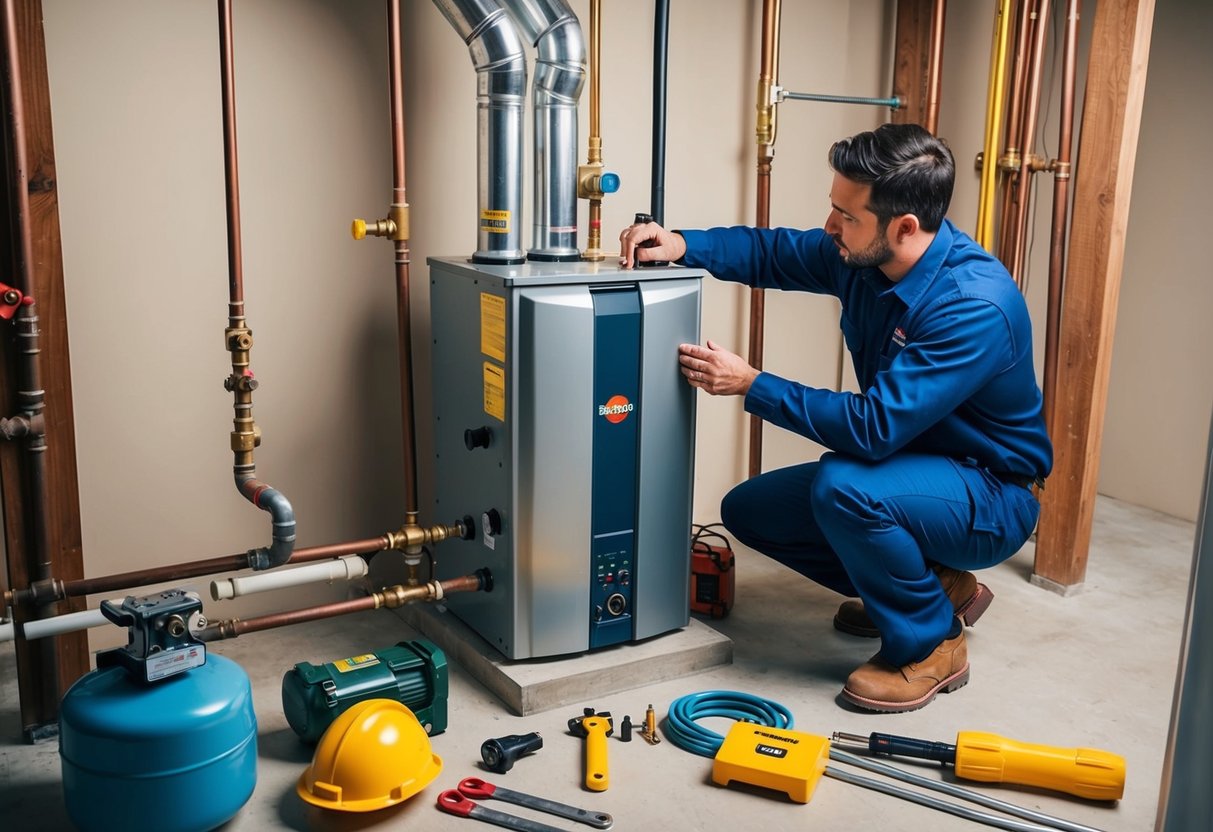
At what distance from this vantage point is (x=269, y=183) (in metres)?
2.26

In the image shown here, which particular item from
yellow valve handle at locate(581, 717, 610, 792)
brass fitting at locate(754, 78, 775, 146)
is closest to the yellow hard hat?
yellow valve handle at locate(581, 717, 610, 792)

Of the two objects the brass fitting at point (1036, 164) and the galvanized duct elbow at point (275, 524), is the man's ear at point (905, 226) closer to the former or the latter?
the brass fitting at point (1036, 164)

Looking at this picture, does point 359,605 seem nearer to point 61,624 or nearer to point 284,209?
point 61,624

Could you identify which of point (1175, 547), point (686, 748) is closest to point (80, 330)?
point (686, 748)

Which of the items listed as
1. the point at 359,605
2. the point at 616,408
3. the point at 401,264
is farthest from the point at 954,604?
the point at 401,264

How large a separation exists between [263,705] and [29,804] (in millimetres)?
416

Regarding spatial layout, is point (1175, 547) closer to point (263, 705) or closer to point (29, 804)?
point (263, 705)

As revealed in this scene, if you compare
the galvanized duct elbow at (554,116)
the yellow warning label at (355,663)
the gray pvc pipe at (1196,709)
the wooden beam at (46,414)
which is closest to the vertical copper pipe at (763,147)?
the galvanized duct elbow at (554,116)

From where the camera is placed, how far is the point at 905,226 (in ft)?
7.00

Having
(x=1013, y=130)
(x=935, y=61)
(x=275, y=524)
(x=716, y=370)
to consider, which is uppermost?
(x=935, y=61)

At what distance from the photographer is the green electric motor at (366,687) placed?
1884 mm

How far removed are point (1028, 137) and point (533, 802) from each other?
198 cm

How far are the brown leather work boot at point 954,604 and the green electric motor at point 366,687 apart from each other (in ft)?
3.00

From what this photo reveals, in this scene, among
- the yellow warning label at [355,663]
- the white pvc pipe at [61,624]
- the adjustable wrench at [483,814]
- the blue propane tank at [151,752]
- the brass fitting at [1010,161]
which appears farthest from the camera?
the brass fitting at [1010,161]
